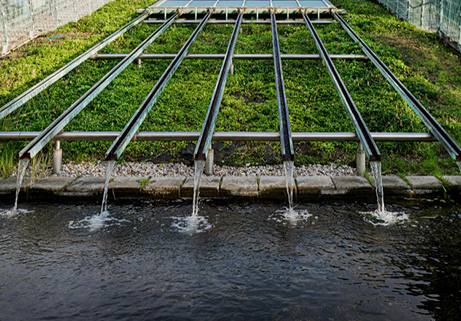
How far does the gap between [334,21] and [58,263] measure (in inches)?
419

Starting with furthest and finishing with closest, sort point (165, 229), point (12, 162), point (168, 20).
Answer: point (168, 20) < point (12, 162) < point (165, 229)

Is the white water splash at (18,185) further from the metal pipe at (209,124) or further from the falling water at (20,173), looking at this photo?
the metal pipe at (209,124)

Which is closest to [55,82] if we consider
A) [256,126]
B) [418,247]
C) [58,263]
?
[256,126]

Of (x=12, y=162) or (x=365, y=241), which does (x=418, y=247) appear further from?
(x=12, y=162)

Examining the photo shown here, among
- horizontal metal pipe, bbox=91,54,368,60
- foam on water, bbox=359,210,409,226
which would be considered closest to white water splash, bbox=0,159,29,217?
foam on water, bbox=359,210,409,226

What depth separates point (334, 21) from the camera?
12.2 m

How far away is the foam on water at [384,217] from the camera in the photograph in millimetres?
4586

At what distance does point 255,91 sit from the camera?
8531 millimetres

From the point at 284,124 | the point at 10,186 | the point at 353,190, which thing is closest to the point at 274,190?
the point at 353,190

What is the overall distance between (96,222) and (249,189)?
5.86 feet

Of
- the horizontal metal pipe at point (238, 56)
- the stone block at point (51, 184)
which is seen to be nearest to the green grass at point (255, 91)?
the horizontal metal pipe at point (238, 56)

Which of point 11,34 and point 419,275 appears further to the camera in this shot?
point 11,34

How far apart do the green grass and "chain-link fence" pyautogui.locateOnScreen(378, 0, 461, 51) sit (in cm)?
39

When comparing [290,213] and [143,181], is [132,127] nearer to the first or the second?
[143,181]
